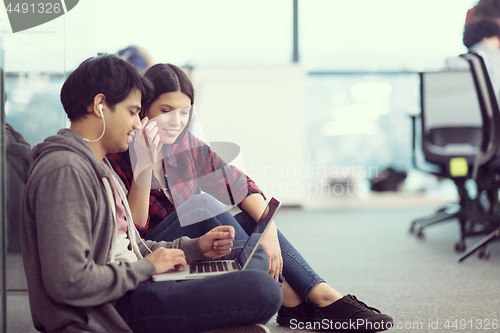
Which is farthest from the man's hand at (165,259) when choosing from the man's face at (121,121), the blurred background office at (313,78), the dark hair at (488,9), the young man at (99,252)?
the blurred background office at (313,78)

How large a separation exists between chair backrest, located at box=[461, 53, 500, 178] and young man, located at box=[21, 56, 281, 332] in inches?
75.7

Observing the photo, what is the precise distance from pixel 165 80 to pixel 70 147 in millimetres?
482

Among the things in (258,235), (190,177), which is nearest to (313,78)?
(190,177)

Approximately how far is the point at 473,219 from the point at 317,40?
91.7 inches

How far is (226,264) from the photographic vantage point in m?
1.21

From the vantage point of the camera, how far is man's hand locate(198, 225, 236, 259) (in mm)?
1149

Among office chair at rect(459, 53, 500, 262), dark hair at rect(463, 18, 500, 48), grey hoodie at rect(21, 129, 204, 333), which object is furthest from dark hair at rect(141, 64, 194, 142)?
dark hair at rect(463, 18, 500, 48)

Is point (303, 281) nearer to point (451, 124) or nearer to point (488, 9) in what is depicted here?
point (451, 124)

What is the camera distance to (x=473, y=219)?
276 cm

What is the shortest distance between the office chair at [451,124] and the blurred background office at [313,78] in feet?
4.91

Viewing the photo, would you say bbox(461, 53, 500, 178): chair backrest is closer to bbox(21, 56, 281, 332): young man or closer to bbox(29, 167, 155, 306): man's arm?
bbox(21, 56, 281, 332): young man

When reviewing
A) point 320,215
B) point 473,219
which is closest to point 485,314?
point 473,219

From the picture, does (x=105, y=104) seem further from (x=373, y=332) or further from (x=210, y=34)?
(x=210, y=34)

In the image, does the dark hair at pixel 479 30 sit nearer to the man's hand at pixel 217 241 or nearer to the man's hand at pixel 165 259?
the man's hand at pixel 217 241
